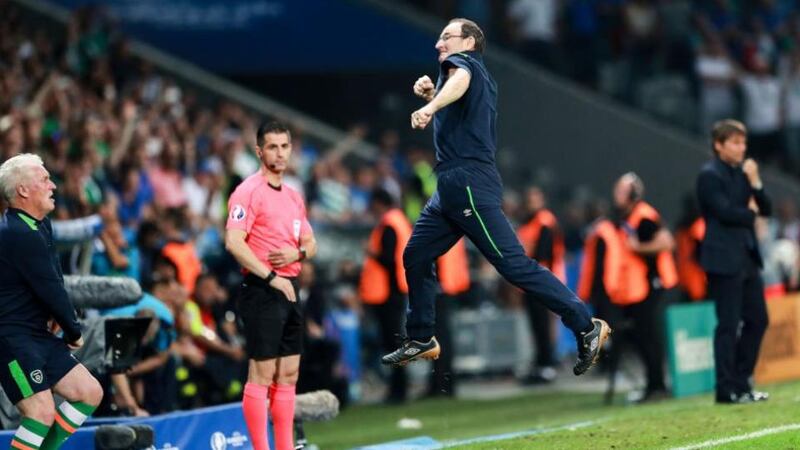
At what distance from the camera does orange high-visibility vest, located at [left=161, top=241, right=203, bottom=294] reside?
16078 millimetres

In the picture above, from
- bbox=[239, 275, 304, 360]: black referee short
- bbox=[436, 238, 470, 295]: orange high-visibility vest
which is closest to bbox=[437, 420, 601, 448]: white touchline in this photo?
bbox=[239, 275, 304, 360]: black referee short

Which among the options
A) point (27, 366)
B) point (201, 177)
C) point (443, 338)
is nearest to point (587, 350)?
point (27, 366)

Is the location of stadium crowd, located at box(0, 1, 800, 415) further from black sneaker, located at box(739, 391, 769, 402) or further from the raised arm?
black sneaker, located at box(739, 391, 769, 402)

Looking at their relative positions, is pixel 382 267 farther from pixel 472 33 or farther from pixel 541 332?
pixel 472 33

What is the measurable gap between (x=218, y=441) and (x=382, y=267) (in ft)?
23.8

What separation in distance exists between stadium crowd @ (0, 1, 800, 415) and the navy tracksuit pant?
2.55 meters

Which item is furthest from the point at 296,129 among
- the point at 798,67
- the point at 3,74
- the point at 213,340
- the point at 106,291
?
the point at 106,291

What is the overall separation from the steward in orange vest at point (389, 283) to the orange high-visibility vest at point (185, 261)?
3.40m

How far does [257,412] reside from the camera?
11125mm

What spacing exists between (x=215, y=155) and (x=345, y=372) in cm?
371

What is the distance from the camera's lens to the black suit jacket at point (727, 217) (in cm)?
1416

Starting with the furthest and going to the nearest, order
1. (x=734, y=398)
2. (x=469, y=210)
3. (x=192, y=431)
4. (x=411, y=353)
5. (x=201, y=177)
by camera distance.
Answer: (x=201, y=177) → (x=734, y=398) → (x=192, y=431) → (x=411, y=353) → (x=469, y=210)

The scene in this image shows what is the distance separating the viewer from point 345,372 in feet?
64.3

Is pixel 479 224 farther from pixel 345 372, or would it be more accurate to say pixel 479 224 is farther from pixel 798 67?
pixel 798 67
